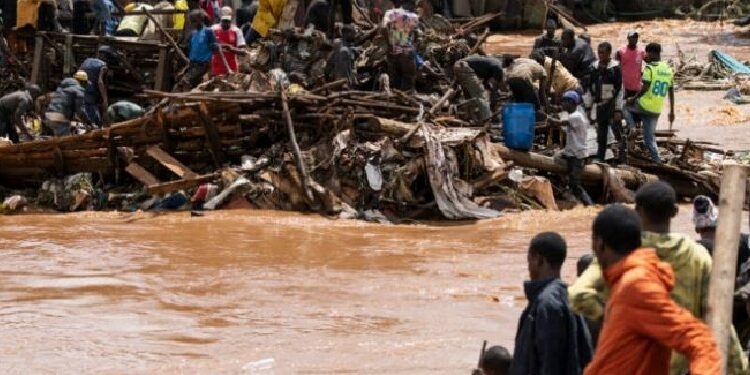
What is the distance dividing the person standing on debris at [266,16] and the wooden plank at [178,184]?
12.7 ft

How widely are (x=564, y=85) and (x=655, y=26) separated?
1592cm

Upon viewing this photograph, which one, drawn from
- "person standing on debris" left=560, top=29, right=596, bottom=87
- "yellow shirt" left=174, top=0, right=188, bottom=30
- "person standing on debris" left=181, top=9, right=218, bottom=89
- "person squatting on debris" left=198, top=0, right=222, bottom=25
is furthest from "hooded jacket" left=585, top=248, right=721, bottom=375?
"person squatting on debris" left=198, top=0, right=222, bottom=25

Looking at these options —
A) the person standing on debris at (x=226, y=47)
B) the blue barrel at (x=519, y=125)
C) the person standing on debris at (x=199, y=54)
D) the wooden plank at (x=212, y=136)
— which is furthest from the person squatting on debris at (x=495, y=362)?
the person standing on debris at (x=199, y=54)

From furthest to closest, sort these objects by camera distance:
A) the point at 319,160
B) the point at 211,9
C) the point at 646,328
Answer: the point at 211,9 → the point at 319,160 → the point at 646,328

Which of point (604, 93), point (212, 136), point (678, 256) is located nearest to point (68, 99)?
point (212, 136)

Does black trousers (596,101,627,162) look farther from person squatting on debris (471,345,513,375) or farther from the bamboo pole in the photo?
the bamboo pole

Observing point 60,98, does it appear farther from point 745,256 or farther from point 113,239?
point 745,256

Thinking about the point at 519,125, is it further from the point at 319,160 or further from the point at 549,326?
the point at 549,326

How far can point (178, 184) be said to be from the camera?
14141 mm

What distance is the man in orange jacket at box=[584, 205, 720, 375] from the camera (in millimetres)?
3816

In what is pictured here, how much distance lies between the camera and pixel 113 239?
12977mm

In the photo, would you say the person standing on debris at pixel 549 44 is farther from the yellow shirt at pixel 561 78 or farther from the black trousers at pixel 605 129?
the black trousers at pixel 605 129

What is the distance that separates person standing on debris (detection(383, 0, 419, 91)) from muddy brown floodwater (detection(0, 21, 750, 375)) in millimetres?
2804

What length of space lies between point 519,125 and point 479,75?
1.24 meters
